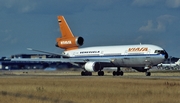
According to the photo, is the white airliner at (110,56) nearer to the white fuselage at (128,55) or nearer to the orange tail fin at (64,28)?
the white fuselage at (128,55)

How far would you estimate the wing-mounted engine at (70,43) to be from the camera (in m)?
82.2

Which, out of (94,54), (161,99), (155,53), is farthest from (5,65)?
(161,99)

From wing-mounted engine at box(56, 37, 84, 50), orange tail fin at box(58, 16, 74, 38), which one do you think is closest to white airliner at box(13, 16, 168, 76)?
wing-mounted engine at box(56, 37, 84, 50)

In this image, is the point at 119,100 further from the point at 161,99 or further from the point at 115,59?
the point at 115,59

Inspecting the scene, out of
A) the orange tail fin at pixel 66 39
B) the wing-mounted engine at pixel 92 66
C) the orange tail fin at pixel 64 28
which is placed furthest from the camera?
the orange tail fin at pixel 64 28

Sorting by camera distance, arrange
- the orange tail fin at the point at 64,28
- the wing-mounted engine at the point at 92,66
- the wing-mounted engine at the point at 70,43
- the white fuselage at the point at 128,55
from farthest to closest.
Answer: the orange tail fin at the point at 64,28 → the wing-mounted engine at the point at 70,43 → the wing-mounted engine at the point at 92,66 → the white fuselage at the point at 128,55

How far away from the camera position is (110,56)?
74000 millimetres

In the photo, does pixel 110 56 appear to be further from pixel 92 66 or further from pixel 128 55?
pixel 128 55

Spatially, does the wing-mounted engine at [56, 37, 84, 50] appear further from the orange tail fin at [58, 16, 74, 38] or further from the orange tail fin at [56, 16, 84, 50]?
the orange tail fin at [58, 16, 74, 38]

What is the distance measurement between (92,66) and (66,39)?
13.3m

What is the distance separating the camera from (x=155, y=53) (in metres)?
69.0

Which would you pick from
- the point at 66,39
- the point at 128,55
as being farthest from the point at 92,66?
the point at 66,39

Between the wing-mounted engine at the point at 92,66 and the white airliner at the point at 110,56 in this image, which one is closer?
the white airliner at the point at 110,56

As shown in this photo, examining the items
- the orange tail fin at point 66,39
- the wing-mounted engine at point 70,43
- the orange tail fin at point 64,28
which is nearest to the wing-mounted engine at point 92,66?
the wing-mounted engine at point 70,43
